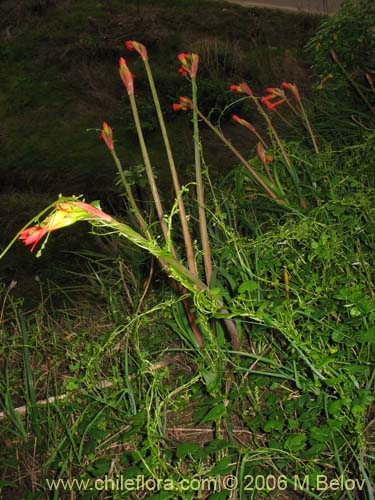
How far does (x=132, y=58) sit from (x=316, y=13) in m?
3.25

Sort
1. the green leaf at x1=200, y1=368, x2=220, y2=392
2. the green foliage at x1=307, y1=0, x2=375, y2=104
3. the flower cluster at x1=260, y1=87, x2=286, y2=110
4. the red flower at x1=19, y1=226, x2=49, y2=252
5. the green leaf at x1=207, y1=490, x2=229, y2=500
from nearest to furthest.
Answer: the red flower at x1=19, y1=226, x2=49, y2=252
the green leaf at x1=207, y1=490, x2=229, y2=500
the green leaf at x1=200, y1=368, x2=220, y2=392
the flower cluster at x1=260, y1=87, x2=286, y2=110
the green foliage at x1=307, y1=0, x2=375, y2=104

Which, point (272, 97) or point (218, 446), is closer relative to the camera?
point (218, 446)

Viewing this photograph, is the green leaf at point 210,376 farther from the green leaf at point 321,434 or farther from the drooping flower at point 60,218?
the drooping flower at point 60,218

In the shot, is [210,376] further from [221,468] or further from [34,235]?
[34,235]

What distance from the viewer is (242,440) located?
1.49 metres

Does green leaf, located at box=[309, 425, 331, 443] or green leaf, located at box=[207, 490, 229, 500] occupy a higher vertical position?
green leaf, located at box=[309, 425, 331, 443]

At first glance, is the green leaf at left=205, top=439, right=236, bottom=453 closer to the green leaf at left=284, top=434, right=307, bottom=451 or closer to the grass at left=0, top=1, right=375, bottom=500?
the grass at left=0, top=1, right=375, bottom=500

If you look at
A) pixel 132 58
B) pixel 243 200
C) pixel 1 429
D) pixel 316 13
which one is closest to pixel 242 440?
pixel 1 429

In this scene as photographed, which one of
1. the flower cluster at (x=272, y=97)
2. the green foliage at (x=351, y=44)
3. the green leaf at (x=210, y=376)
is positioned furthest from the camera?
the green foliage at (x=351, y=44)

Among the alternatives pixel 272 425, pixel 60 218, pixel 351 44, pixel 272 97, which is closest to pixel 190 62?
pixel 272 97

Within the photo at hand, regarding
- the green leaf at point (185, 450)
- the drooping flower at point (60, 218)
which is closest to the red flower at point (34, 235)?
the drooping flower at point (60, 218)

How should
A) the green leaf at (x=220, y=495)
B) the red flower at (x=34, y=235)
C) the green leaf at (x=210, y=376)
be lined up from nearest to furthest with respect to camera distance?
the red flower at (x=34, y=235) → the green leaf at (x=220, y=495) → the green leaf at (x=210, y=376)

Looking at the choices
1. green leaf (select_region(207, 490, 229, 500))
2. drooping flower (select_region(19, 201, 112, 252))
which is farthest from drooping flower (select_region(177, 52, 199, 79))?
green leaf (select_region(207, 490, 229, 500))

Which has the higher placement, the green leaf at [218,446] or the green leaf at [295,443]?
the green leaf at [295,443]
